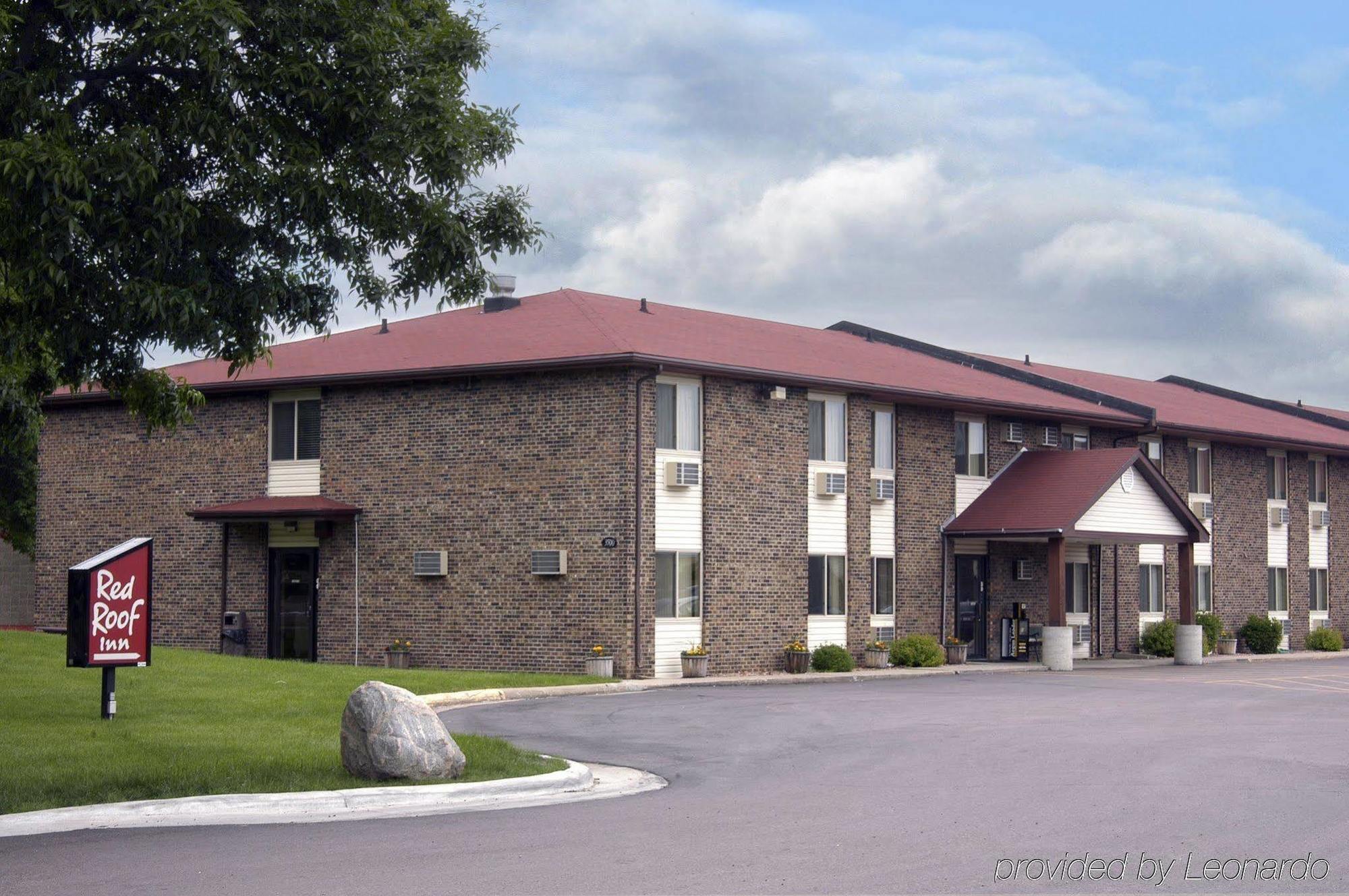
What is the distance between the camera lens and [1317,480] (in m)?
47.4

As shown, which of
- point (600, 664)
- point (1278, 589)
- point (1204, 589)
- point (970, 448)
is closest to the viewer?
point (600, 664)

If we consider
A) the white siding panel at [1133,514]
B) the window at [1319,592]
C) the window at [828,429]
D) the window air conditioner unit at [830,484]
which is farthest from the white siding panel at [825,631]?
the window at [1319,592]

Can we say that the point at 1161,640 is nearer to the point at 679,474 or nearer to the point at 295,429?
the point at 679,474

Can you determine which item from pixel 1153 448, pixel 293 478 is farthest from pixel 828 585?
pixel 1153 448

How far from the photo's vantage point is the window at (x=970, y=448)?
119ft

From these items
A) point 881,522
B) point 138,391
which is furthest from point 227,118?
point 881,522

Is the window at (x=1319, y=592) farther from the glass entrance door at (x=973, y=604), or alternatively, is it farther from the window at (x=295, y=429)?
the window at (x=295, y=429)

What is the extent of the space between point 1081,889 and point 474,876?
11.8 ft

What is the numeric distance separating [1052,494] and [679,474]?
10248mm

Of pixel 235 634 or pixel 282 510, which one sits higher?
pixel 282 510

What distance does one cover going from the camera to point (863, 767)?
1516 centimetres

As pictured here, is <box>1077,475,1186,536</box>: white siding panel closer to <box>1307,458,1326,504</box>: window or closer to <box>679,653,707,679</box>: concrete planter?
<box>679,653,707,679</box>: concrete planter

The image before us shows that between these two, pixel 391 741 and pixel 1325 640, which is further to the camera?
pixel 1325 640

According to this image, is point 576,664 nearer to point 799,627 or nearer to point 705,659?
point 705,659
